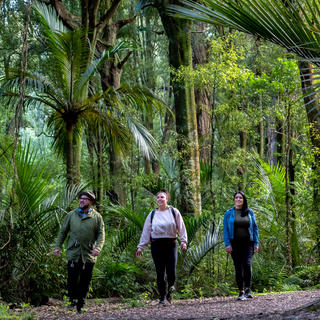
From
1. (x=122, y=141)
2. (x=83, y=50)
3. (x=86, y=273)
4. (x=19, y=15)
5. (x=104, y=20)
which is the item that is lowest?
(x=86, y=273)

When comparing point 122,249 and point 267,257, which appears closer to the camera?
point 122,249

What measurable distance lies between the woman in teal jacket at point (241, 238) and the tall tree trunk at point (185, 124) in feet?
12.4

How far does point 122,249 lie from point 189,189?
2.10 meters

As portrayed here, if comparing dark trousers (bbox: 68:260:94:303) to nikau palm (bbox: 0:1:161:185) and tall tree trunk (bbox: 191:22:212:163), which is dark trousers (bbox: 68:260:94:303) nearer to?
nikau palm (bbox: 0:1:161:185)

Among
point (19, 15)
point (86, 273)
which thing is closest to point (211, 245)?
point (86, 273)

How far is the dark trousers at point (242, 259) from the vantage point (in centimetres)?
726

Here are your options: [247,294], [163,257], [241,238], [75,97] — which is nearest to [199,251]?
[247,294]

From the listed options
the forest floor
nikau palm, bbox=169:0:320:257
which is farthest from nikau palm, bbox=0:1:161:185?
nikau palm, bbox=169:0:320:257

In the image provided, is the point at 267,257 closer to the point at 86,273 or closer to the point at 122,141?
the point at 122,141

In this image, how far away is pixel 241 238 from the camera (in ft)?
23.7

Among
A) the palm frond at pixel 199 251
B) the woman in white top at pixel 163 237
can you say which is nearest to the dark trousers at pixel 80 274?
the woman in white top at pixel 163 237

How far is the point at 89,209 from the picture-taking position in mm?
6910

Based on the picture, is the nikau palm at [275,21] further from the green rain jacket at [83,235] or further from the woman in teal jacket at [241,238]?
the woman in teal jacket at [241,238]

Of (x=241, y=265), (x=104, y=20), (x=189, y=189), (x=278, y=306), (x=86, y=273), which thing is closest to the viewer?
(x=278, y=306)
